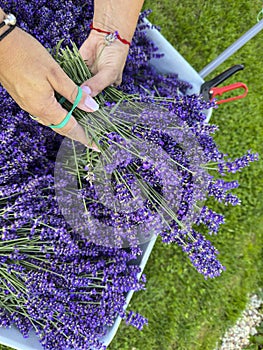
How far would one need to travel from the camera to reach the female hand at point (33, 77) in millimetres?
1034

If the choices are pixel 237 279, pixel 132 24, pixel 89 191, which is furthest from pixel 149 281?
pixel 132 24

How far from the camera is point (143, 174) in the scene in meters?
1.19

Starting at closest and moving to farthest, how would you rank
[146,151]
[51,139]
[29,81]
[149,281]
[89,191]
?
1. [29,81]
2. [146,151]
3. [89,191]
4. [51,139]
5. [149,281]

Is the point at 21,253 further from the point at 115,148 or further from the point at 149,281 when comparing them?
the point at 149,281

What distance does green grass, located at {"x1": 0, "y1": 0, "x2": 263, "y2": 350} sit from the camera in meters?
2.08

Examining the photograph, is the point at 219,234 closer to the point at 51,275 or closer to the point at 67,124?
the point at 51,275

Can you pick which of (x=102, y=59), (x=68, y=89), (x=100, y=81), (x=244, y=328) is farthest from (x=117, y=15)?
(x=244, y=328)

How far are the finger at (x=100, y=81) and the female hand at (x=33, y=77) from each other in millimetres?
83

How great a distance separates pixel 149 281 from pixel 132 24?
1293 mm

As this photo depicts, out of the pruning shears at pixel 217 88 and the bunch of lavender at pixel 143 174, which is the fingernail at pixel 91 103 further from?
the pruning shears at pixel 217 88

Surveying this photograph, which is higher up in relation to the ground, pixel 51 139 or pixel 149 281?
pixel 51 139

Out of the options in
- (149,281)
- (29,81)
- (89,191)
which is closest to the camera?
(29,81)

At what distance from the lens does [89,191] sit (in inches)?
49.3

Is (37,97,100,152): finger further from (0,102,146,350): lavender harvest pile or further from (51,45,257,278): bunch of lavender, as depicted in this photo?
(0,102,146,350): lavender harvest pile
